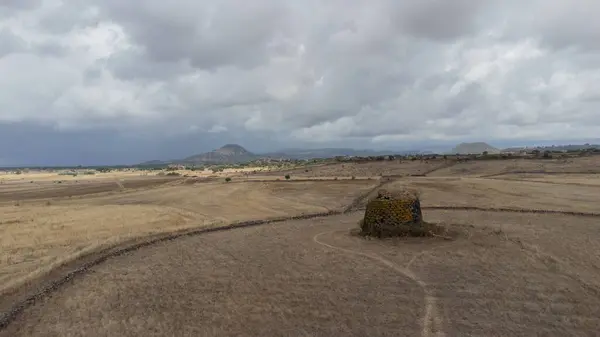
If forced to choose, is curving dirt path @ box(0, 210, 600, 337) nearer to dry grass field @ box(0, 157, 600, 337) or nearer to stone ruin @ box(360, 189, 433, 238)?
dry grass field @ box(0, 157, 600, 337)

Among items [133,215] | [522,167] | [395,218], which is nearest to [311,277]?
[395,218]

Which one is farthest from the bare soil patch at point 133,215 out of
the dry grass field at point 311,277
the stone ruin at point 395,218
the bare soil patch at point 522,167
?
the bare soil patch at point 522,167

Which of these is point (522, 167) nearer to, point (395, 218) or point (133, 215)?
point (395, 218)

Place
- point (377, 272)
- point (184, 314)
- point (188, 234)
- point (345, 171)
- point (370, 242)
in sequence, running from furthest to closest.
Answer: point (345, 171)
point (188, 234)
point (370, 242)
point (377, 272)
point (184, 314)

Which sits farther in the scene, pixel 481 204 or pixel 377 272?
pixel 481 204

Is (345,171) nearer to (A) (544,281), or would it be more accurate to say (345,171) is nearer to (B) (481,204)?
(B) (481,204)

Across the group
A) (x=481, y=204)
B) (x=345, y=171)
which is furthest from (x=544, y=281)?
(x=345, y=171)

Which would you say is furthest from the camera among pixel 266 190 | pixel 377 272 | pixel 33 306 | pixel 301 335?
pixel 266 190

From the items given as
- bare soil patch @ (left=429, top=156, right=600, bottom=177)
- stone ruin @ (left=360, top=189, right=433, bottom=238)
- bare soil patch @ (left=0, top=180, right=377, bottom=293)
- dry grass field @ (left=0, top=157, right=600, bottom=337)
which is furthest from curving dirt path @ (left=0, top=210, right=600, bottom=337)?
bare soil patch @ (left=429, top=156, right=600, bottom=177)
